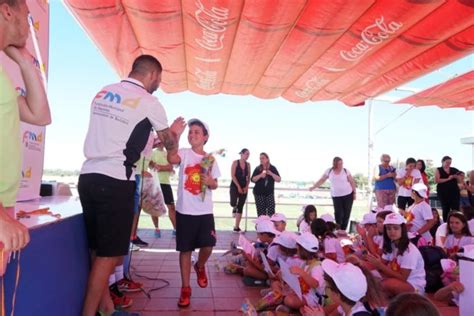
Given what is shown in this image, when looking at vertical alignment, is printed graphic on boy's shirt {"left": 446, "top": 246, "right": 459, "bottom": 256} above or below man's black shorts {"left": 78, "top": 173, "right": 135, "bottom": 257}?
below

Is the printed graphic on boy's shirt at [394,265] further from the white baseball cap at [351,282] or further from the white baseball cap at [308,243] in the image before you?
the white baseball cap at [351,282]

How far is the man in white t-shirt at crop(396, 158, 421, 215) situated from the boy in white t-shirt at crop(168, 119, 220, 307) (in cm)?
544

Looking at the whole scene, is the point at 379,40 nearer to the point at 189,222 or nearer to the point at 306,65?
the point at 306,65

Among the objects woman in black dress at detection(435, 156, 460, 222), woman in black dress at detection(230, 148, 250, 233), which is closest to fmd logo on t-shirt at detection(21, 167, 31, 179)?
woman in black dress at detection(230, 148, 250, 233)

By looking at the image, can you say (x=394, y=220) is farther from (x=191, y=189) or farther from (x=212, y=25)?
(x=212, y=25)

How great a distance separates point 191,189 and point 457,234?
11.8 feet

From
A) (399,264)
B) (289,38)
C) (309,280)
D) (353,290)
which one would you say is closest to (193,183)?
(309,280)

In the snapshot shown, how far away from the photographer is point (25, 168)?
2.74 meters

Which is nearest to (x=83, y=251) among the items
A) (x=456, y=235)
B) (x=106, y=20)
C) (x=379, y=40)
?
(x=106, y=20)

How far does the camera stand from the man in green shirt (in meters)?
0.99

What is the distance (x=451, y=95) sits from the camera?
274 inches

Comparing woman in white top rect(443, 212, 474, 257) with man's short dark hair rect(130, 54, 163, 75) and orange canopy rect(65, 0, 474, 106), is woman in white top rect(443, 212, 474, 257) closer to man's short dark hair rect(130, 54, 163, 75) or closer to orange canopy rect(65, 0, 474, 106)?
orange canopy rect(65, 0, 474, 106)

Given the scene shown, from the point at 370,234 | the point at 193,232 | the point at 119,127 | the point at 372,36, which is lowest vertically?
the point at 370,234

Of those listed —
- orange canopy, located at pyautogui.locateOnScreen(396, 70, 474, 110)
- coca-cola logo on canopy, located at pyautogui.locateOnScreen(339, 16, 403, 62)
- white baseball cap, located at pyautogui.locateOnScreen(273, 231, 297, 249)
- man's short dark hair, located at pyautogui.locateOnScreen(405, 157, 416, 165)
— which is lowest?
white baseball cap, located at pyautogui.locateOnScreen(273, 231, 297, 249)
